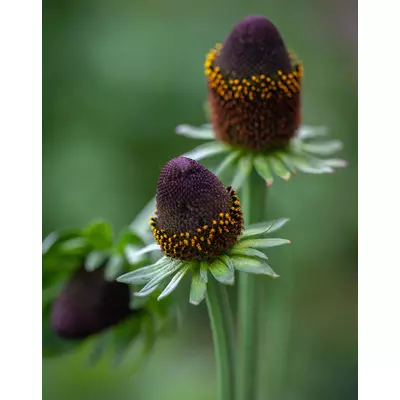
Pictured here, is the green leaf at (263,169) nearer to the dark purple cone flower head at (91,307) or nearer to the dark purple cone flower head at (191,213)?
the dark purple cone flower head at (191,213)

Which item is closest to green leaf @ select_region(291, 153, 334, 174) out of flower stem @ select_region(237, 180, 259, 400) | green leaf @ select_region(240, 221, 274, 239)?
flower stem @ select_region(237, 180, 259, 400)


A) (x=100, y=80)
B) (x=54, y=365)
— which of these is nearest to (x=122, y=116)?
(x=100, y=80)

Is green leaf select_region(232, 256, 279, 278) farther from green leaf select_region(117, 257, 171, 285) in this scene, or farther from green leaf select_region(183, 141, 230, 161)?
green leaf select_region(183, 141, 230, 161)

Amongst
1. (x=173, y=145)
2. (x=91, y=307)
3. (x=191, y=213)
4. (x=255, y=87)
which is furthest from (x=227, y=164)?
(x=173, y=145)

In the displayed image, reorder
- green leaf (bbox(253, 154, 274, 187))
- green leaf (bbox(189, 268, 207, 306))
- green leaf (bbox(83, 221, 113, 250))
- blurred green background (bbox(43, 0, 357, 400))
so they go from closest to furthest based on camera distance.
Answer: green leaf (bbox(189, 268, 207, 306)) < green leaf (bbox(253, 154, 274, 187)) < green leaf (bbox(83, 221, 113, 250)) < blurred green background (bbox(43, 0, 357, 400))

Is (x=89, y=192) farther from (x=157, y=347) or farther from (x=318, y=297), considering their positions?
(x=318, y=297)

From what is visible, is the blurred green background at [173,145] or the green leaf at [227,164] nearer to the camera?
the green leaf at [227,164]

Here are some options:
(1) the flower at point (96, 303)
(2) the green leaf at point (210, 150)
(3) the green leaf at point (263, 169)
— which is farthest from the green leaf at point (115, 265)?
(3) the green leaf at point (263, 169)
